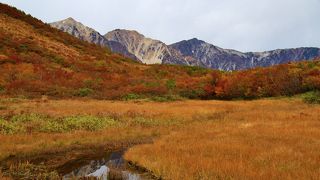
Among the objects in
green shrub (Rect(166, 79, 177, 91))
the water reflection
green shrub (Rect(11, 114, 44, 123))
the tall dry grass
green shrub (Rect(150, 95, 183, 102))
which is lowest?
the water reflection

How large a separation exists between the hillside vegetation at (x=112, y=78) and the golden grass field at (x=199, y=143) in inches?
544

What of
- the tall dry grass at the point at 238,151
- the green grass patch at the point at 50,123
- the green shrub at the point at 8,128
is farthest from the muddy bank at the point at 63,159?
the green shrub at the point at 8,128

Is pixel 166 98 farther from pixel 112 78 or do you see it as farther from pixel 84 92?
pixel 112 78

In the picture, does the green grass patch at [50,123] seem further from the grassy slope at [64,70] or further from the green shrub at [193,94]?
the green shrub at [193,94]

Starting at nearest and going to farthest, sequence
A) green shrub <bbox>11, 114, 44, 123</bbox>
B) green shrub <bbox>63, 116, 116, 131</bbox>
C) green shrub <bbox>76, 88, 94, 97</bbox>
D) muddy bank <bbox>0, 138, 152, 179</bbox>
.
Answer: muddy bank <bbox>0, 138, 152, 179</bbox> < green shrub <bbox>63, 116, 116, 131</bbox> < green shrub <bbox>11, 114, 44, 123</bbox> < green shrub <bbox>76, 88, 94, 97</bbox>

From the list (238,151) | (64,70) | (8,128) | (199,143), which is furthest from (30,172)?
(64,70)

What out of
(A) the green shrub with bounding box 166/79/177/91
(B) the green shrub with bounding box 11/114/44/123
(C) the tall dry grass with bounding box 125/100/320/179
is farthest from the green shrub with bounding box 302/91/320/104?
(B) the green shrub with bounding box 11/114/44/123

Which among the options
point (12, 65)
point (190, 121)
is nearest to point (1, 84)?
point (12, 65)

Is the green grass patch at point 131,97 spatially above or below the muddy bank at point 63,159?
above

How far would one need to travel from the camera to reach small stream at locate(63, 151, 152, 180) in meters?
13.5

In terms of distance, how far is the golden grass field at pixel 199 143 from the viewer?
12.6 meters

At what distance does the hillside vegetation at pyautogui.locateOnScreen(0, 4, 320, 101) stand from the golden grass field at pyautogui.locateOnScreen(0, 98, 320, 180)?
13.8 metres

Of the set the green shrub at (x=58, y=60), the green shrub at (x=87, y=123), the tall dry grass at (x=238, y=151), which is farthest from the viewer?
the green shrub at (x=58, y=60)

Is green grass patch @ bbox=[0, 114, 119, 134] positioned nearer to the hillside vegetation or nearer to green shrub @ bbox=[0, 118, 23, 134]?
green shrub @ bbox=[0, 118, 23, 134]
